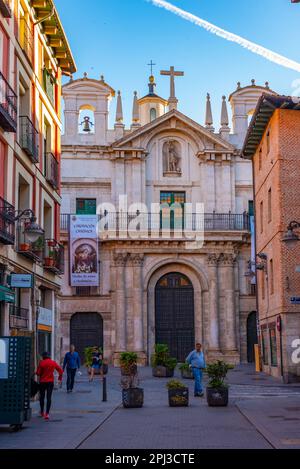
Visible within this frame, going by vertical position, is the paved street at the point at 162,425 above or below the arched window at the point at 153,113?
below

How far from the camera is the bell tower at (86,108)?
47.5 m

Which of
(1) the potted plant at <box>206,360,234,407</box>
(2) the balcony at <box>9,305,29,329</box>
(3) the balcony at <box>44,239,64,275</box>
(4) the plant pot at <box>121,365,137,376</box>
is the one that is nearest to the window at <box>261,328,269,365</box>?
(3) the balcony at <box>44,239,64,275</box>

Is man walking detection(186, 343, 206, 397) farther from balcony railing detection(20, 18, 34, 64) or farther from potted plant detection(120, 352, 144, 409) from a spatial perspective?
balcony railing detection(20, 18, 34, 64)

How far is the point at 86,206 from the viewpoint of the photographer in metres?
46.9

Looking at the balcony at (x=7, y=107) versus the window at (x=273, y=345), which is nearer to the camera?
the balcony at (x=7, y=107)

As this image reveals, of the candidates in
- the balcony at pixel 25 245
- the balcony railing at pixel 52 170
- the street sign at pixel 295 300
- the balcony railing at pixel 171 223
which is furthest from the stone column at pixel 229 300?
the balcony at pixel 25 245

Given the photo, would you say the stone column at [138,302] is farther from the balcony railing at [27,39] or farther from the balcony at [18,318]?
the balcony railing at [27,39]

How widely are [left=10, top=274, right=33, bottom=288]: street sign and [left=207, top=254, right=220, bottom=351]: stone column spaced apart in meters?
24.9

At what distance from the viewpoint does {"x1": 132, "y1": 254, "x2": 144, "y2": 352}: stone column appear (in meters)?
44.2

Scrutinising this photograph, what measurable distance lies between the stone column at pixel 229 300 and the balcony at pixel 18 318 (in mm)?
23064

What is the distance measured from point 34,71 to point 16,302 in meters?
7.86

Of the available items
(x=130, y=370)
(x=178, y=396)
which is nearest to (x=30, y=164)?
(x=130, y=370)

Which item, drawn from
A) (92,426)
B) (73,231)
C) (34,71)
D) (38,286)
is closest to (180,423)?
(92,426)

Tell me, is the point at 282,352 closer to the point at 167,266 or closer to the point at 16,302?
the point at 16,302
